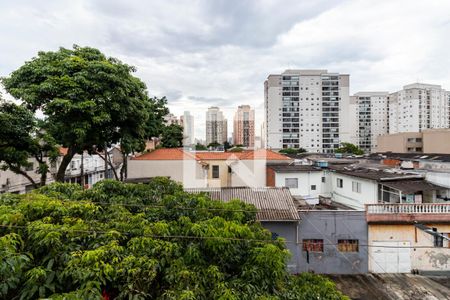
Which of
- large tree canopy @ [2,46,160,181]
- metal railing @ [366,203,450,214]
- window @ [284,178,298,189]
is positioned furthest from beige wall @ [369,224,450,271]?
large tree canopy @ [2,46,160,181]

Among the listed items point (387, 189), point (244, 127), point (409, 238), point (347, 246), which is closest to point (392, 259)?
point (409, 238)

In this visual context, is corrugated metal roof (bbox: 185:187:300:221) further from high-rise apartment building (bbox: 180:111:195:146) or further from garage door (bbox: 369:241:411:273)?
high-rise apartment building (bbox: 180:111:195:146)

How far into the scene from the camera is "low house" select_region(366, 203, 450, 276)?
35.9 ft

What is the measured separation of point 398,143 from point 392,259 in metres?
51.1

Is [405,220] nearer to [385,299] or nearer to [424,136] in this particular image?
[385,299]

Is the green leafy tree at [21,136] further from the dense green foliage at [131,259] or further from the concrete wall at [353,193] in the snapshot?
the concrete wall at [353,193]

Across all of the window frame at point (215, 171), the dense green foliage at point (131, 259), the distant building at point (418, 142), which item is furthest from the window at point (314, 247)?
the distant building at point (418, 142)

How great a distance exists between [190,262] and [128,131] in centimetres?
1070

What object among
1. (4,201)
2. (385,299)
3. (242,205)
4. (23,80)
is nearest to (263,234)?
(242,205)

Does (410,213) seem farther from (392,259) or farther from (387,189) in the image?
(387,189)

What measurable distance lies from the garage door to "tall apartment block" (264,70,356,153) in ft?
202

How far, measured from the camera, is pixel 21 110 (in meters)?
9.15

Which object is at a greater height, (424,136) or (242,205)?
(424,136)

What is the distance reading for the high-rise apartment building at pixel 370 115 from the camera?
3221 inches
